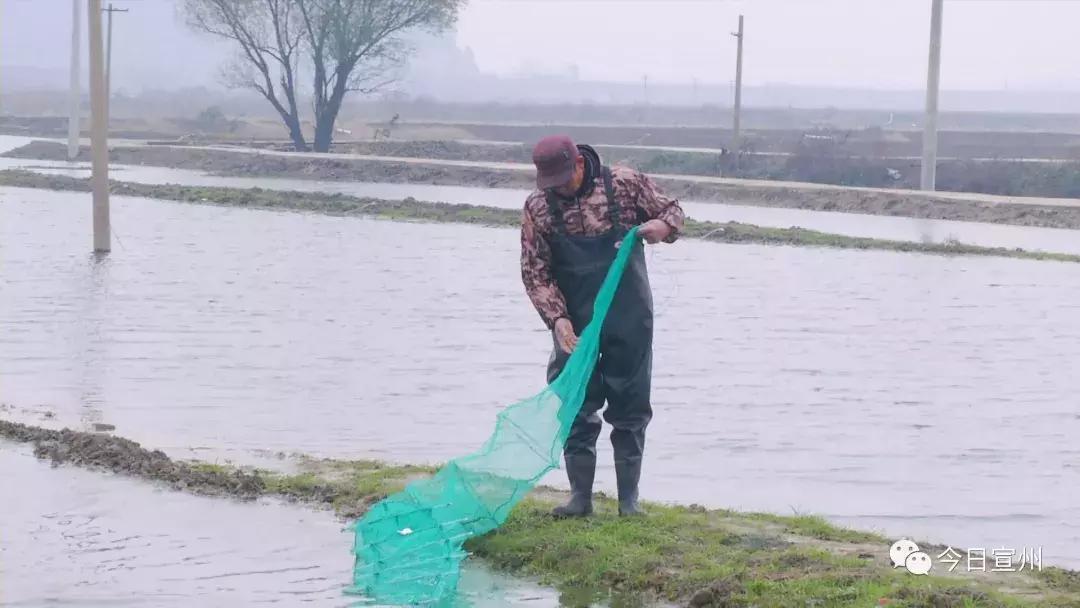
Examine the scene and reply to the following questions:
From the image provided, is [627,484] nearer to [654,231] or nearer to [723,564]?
[723,564]

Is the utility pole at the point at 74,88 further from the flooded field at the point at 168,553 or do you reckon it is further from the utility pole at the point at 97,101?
the flooded field at the point at 168,553

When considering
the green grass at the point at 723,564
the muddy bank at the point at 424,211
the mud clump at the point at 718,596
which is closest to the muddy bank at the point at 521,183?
the muddy bank at the point at 424,211

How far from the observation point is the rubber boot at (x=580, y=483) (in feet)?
27.5

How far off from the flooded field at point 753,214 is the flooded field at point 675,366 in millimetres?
4403

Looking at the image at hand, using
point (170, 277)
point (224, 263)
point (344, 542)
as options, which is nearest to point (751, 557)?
point (344, 542)

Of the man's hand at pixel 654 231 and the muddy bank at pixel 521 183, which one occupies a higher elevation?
the man's hand at pixel 654 231

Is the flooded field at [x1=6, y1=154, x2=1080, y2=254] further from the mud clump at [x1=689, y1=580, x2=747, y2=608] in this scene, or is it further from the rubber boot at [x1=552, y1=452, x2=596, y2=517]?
the mud clump at [x1=689, y1=580, x2=747, y2=608]

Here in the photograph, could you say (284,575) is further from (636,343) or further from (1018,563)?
(1018,563)

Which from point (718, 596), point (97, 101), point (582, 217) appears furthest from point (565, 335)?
point (97, 101)

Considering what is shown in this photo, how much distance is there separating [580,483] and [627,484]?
223mm

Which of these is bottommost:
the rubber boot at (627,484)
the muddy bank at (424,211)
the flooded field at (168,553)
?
the flooded field at (168,553)

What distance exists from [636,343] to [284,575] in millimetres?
1878

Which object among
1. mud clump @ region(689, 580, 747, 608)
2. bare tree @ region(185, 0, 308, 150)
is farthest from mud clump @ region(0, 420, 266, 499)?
bare tree @ region(185, 0, 308, 150)

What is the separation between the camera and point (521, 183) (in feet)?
154
